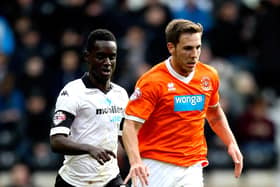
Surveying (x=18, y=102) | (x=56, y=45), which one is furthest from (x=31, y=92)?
(x=56, y=45)

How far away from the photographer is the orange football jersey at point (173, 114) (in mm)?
9078

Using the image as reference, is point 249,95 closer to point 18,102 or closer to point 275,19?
point 275,19

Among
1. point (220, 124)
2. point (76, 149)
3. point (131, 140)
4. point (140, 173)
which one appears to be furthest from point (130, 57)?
point (76, 149)

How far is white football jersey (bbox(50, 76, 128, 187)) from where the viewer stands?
8.95m

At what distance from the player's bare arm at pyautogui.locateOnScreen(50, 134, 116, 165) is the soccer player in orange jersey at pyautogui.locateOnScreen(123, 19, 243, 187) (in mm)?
614

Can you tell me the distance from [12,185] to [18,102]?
1743 mm

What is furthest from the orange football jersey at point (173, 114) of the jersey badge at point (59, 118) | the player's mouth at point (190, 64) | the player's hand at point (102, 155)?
the player's hand at point (102, 155)

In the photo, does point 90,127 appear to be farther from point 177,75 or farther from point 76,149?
point 177,75

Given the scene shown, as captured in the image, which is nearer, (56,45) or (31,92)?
(31,92)

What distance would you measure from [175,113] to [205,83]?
456mm

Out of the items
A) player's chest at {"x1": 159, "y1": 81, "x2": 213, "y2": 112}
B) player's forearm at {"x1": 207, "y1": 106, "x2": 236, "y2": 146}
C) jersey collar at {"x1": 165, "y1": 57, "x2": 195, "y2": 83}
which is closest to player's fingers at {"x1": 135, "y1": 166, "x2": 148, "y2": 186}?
player's chest at {"x1": 159, "y1": 81, "x2": 213, "y2": 112}

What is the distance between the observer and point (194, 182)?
9203 mm

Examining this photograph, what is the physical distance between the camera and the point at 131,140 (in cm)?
888

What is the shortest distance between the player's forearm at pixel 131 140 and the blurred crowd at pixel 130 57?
5663 mm
